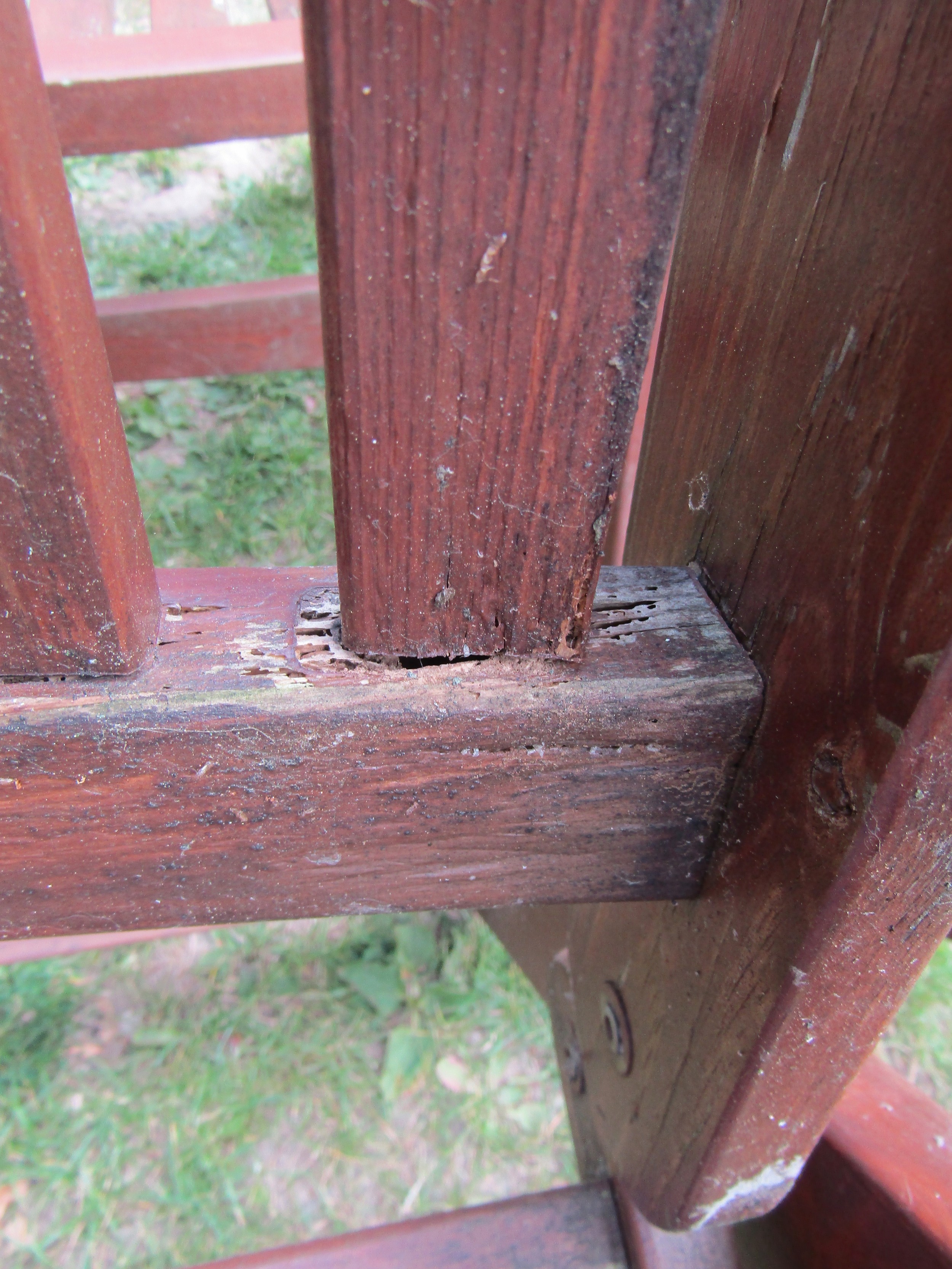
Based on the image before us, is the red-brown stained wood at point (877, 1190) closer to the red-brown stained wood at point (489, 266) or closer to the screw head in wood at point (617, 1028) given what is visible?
the screw head in wood at point (617, 1028)

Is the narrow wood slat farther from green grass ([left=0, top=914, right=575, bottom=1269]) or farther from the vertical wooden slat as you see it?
the vertical wooden slat

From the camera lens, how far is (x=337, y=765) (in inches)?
19.7

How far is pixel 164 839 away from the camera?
0.53 metres

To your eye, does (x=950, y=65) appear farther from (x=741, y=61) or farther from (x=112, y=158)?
(x=112, y=158)

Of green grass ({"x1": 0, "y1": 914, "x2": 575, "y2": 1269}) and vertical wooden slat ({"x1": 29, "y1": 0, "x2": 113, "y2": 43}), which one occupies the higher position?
vertical wooden slat ({"x1": 29, "y1": 0, "x2": 113, "y2": 43})

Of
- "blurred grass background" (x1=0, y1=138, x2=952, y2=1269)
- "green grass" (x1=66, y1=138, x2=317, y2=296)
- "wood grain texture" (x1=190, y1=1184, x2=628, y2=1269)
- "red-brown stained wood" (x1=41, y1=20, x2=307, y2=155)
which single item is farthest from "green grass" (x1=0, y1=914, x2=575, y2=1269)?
"green grass" (x1=66, y1=138, x2=317, y2=296)

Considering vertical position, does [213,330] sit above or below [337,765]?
below

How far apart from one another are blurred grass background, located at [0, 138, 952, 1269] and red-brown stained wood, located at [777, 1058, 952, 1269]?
1278 mm

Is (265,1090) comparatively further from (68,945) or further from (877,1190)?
(877,1190)

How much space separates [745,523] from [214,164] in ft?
17.1

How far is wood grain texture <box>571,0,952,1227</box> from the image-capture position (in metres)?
0.38

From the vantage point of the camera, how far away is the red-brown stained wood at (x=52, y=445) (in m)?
0.34

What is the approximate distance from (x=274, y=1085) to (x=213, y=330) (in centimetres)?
193

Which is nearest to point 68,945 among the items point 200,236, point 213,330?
point 213,330
